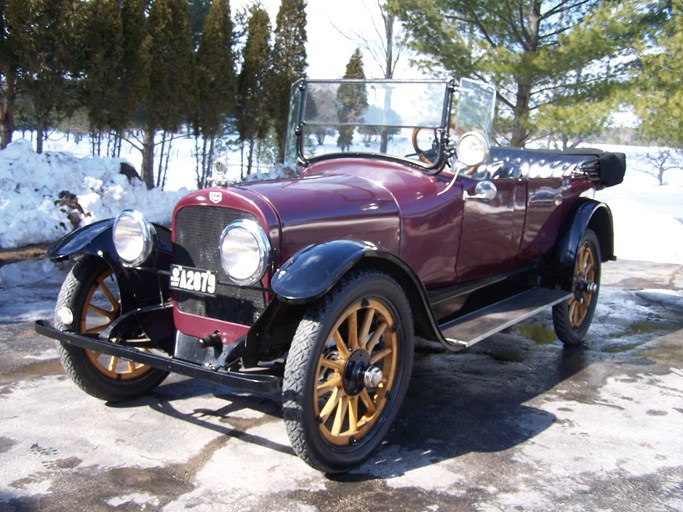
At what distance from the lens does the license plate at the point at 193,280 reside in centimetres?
313

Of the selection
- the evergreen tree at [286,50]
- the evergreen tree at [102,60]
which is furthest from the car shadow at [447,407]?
the evergreen tree at [286,50]

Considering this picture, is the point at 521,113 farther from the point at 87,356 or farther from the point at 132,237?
the point at 87,356

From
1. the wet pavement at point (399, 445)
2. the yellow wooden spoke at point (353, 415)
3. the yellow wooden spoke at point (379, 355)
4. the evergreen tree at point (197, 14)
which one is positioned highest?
the evergreen tree at point (197, 14)

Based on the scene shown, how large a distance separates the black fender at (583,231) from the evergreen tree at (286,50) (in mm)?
11444

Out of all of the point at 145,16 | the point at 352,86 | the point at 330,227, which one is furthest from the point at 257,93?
the point at 330,227

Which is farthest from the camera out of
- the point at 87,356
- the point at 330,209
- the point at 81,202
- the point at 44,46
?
the point at 44,46

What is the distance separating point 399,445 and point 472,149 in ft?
5.18

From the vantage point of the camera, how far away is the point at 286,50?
1630 centimetres

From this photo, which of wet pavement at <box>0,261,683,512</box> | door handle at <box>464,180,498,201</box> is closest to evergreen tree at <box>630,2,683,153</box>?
wet pavement at <box>0,261,683,512</box>

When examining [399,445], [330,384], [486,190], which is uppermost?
[486,190]

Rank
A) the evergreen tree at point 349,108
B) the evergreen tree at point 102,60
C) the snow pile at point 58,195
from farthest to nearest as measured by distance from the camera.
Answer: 1. the evergreen tree at point 102,60
2. the snow pile at point 58,195
3. the evergreen tree at point 349,108

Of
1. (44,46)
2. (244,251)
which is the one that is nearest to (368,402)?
(244,251)

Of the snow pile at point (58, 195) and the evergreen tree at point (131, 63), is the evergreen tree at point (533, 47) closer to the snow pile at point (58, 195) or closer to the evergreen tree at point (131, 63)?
the evergreen tree at point (131, 63)

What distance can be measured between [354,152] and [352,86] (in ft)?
1.57
